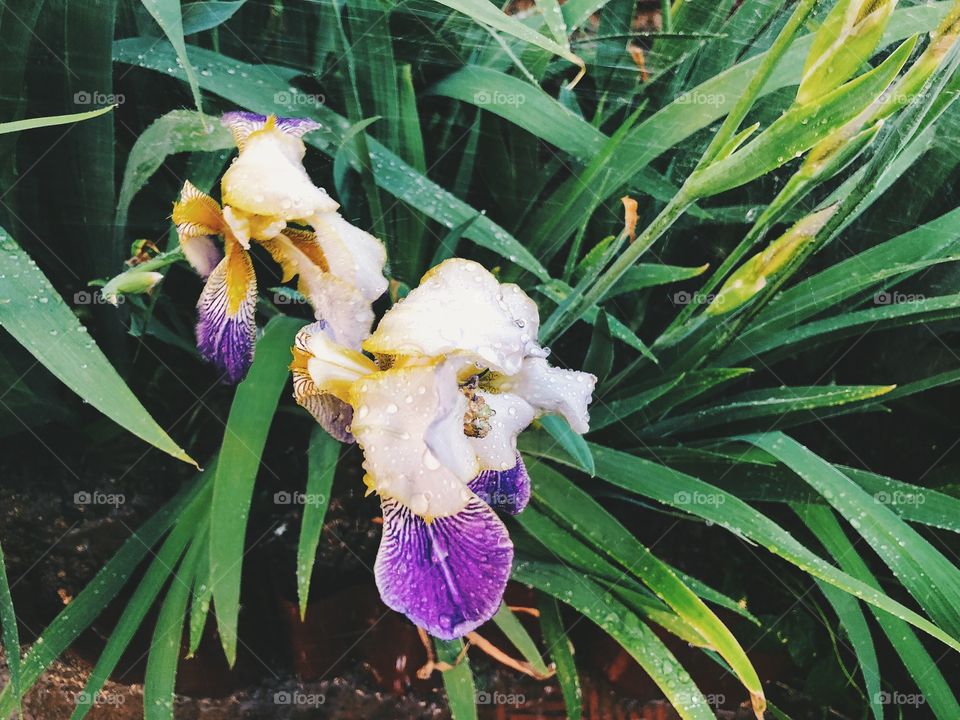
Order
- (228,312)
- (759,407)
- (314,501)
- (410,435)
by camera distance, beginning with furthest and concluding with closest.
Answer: (759,407)
(314,501)
(228,312)
(410,435)

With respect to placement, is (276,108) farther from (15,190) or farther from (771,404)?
(771,404)

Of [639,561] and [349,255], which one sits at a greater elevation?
[349,255]

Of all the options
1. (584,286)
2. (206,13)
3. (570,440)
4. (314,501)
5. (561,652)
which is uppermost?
(206,13)

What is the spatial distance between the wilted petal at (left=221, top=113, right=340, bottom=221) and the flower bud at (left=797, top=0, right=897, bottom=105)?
0.33 meters

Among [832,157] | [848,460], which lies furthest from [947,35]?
[848,460]

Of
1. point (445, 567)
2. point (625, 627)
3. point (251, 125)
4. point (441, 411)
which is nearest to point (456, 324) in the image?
point (441, 411)

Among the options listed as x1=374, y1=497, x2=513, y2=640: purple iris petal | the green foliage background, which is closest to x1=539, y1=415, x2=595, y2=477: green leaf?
the green foliage background

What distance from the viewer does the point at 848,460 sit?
35.0 inches

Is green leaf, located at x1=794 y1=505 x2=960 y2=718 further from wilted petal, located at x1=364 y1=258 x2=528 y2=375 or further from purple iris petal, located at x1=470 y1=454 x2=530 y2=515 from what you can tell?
wilted petal, located at x1=364 y1=258 x2=528 y2=375

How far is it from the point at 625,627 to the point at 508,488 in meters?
0.19

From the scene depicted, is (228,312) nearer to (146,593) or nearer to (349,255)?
(349,255)

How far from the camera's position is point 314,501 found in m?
0.64

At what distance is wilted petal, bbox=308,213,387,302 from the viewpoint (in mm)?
505

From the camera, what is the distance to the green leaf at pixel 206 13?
665mm
